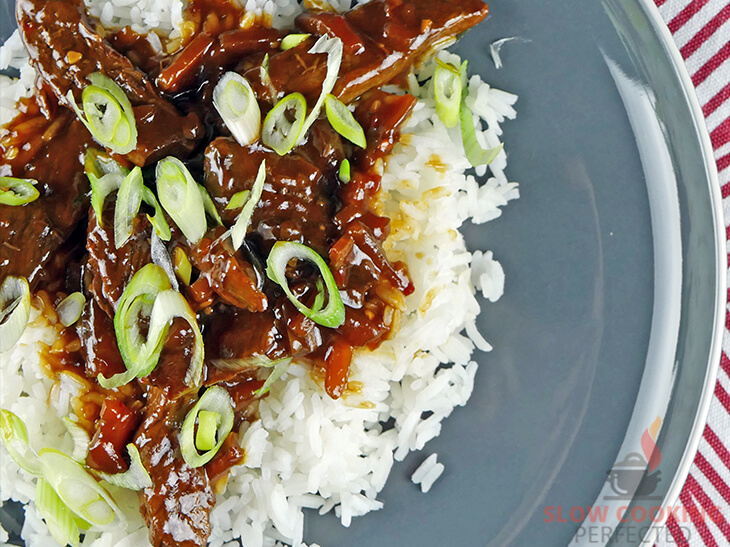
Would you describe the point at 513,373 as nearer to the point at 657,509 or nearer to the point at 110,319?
the point at 657,509

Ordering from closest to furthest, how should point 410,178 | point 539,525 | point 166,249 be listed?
point 166,249, point 410,178, point 539,525

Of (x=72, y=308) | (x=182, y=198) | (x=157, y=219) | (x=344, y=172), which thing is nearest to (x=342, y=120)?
(x=344, y=172)

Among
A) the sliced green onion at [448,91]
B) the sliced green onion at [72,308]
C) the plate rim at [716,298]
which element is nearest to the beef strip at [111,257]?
the sliced green onion at [72,308]

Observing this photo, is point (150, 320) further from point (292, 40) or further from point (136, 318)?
point (292, 40)

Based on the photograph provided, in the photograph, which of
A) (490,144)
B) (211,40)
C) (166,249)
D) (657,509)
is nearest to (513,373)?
(657,509)

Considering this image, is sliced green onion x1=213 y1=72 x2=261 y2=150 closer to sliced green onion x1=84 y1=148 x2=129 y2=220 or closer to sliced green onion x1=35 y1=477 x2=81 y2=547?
sliced green onion x1=84 y1=148 x2=129 y2=220

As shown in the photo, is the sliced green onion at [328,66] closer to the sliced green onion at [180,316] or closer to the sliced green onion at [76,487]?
the sliced green onion at [180,316]
